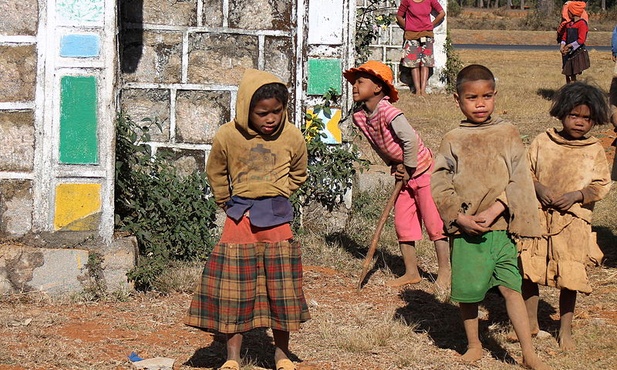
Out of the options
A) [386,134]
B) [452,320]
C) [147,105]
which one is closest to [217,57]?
[147,105]

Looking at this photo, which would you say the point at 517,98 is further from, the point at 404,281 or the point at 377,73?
the point at 377,73

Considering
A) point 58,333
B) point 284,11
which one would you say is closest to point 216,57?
point 284,11

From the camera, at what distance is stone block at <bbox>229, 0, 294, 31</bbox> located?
7.76 metres

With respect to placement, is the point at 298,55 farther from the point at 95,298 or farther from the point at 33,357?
the point at 33,357

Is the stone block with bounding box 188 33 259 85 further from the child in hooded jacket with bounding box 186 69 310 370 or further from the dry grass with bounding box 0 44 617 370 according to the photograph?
the child in hooded jacket with bounding box 186 69 310 370

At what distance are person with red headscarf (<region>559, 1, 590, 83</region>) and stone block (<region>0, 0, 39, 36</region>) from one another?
11.4m

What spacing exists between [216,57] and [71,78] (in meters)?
A: 1.61

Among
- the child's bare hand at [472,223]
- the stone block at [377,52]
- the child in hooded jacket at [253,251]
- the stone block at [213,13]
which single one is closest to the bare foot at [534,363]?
the child's bare hand at [472,223]

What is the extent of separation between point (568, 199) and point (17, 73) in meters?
3.36

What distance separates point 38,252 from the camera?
6.45 m

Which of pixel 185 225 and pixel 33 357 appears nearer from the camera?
pixel 33 357

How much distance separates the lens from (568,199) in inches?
225

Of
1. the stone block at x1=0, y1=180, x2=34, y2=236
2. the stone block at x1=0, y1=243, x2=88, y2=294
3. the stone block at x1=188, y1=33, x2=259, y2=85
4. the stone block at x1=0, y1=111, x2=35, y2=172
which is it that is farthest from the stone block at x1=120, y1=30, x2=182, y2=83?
the stone block at x1=0, y1=243, x2=88, y2=294

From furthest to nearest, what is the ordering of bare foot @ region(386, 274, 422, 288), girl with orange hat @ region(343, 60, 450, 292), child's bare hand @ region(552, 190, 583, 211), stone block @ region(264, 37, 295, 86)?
1. stone block @ region(264, 37, 295, 86)
2. bare foot @ region(386, 274, 422, 288)
3. girl with orange hat @ region(343, 60, 450, 292)
4. child's bare hand @ region(552, 190, 583, 211)
